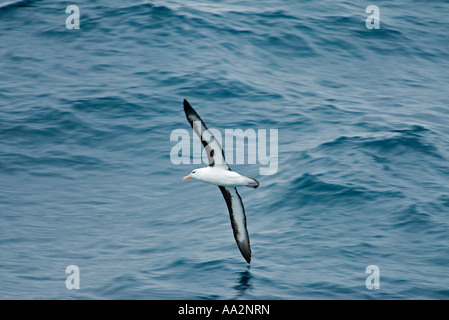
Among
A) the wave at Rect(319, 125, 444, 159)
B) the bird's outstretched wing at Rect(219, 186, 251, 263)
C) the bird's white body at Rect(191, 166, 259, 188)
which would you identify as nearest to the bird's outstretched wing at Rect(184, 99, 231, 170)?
the bird's white body at Rect(191, 166, 259, 188)

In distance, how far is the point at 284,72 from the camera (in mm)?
24172

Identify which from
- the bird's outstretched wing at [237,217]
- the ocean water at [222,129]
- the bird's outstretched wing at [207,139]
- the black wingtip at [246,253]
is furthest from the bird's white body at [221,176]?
the ocean water at [222,129]

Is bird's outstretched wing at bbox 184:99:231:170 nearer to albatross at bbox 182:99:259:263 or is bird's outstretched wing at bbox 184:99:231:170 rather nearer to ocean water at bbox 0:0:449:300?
albatross at bbox 182:99:259:263

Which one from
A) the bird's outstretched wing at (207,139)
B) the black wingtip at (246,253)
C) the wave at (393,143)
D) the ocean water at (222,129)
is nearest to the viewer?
the bird's outstretched wing at (207,139)

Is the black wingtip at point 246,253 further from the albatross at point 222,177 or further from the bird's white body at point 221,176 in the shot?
the bird's white body at point 221,176

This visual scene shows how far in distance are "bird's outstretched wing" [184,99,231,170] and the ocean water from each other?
2682 mm

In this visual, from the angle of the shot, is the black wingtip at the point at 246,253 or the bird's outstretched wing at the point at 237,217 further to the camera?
the bird's outstretched wing at the point at 237,217

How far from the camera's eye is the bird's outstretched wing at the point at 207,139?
43.3ft

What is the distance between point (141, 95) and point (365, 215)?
29.9 feet

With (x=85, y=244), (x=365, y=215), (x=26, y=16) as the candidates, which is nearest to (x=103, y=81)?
(x=26, y=16)
